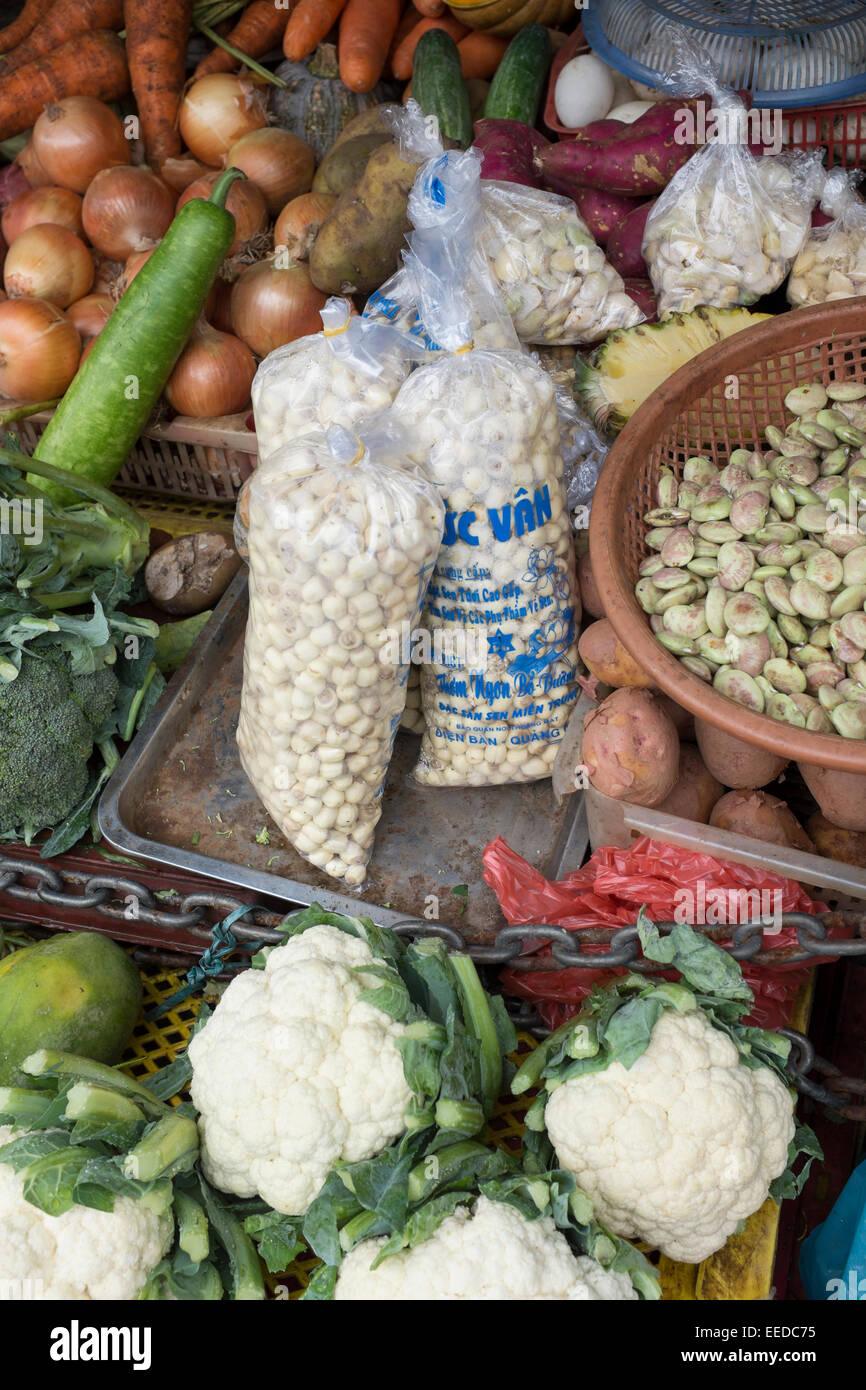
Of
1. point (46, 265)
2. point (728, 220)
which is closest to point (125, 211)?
point (46, 265)

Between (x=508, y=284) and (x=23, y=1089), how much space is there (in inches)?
55.7

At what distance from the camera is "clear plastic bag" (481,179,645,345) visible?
1.82 m

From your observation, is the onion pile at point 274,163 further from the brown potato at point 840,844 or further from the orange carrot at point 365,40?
the brown potato at point 840,844

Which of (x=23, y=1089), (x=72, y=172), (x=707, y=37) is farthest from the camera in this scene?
(x=72, y=172)

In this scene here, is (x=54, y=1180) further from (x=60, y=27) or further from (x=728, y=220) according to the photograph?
(x=60, y=27)

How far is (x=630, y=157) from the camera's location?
2.00m

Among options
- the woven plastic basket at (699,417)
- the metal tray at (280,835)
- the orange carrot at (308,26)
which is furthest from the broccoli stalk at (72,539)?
the orange carrot at (308,26)

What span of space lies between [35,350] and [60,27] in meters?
1.13

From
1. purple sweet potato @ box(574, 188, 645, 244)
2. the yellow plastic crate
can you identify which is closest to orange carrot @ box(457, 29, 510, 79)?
purple sweet potato @ box(574, 188, 645, 244)

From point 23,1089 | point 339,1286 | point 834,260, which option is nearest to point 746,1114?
point 339,1286

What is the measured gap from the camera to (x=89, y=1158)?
116cm

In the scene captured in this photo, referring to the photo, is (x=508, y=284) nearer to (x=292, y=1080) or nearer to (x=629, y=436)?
(x=629, y=436)

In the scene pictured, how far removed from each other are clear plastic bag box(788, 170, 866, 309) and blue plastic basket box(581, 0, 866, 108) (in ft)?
0.65

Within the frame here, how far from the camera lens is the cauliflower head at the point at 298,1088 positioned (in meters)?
1.17
